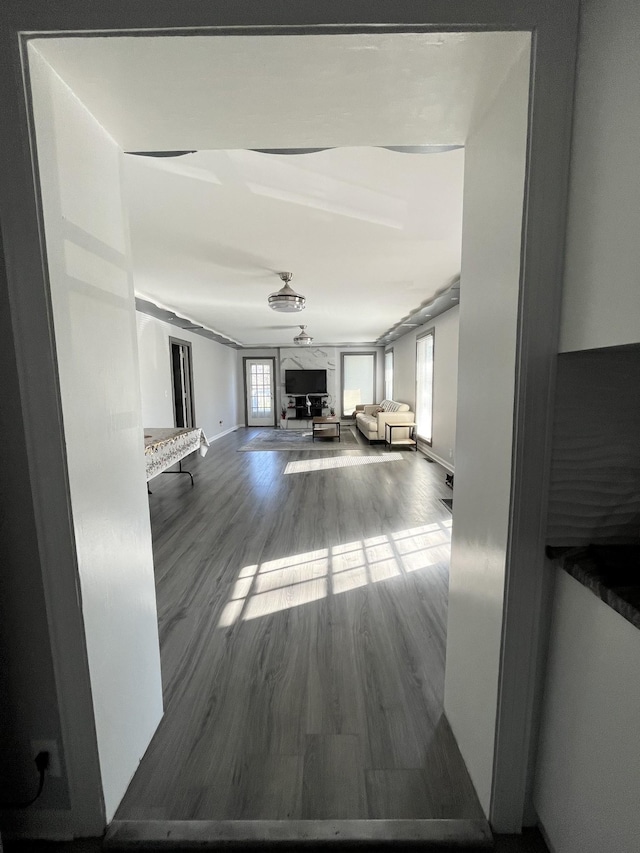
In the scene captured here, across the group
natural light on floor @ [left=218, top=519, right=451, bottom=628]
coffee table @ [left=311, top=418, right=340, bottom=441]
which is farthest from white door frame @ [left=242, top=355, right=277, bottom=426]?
natural light on floor @ [left=218, top=519, right=451, bottom=628]

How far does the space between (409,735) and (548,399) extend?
132 cm

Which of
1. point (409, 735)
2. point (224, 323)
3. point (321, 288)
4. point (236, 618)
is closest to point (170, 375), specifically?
point (224, 323)

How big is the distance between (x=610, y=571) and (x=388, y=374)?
972cm

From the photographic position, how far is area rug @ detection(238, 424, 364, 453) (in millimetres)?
7426

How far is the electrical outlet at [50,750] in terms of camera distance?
105 cm

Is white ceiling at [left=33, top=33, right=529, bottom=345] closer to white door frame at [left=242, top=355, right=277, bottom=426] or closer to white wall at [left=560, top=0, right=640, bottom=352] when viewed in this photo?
white wall at [left=560, top=0, right=640, bottom=352]

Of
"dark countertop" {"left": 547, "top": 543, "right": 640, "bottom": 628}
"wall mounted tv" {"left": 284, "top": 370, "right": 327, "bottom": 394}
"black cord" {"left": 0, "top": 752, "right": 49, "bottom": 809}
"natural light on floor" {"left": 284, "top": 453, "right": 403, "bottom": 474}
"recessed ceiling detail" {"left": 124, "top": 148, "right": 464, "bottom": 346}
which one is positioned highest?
"recessed ceiling detail" {"left": 124, "top": 148, "right": 464, "bottom": 346}

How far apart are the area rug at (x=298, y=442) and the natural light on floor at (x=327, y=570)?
412cm

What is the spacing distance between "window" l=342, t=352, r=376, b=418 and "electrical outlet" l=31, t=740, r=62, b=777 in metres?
10.1

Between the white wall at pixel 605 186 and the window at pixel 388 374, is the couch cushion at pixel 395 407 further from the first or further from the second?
the white wall at pixel 605 186

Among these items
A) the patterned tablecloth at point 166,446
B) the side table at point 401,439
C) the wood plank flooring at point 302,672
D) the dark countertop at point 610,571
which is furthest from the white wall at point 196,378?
the dark countertop at point 610,571

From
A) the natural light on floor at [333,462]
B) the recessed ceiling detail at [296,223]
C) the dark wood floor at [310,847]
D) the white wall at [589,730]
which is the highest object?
the recessed ceiling detail at [296,223]

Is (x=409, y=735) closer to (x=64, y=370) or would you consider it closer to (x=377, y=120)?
(x=64, y=370)

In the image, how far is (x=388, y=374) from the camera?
1030 cm
